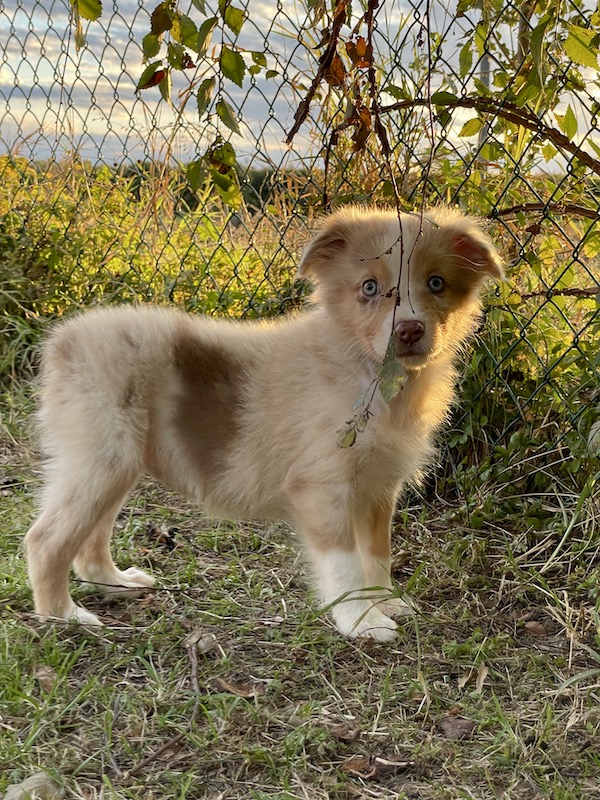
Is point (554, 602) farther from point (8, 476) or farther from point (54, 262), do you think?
point (54, 262)

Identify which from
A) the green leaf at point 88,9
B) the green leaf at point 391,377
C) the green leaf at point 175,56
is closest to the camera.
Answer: the green leaf at point 88,9

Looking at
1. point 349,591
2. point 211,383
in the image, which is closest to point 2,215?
point 211,383

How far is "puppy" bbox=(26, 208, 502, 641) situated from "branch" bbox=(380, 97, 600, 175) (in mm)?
486

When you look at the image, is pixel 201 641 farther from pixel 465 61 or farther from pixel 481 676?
pixel 465 61

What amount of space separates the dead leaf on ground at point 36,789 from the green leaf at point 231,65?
1644 mm

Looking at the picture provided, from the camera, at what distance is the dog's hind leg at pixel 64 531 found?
2705 mm

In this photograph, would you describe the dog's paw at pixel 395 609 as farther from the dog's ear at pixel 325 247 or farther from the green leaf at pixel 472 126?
the green leaf at pixel 472 126

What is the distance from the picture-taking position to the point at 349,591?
2766 millimetres

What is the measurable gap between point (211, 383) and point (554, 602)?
144 centimetres

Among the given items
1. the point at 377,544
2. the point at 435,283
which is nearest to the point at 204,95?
the point at 435,283

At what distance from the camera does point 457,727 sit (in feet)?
7.58

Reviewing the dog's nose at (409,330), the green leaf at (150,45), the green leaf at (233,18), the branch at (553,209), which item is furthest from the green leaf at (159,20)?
the branch at (553,209)

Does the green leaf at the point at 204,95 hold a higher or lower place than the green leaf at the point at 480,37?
lower

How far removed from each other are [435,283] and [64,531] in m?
1.42
